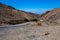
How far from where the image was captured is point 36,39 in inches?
559

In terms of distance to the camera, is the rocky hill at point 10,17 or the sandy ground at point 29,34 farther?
the rocky hill at point 10,17

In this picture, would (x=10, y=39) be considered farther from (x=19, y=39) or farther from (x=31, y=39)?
(x=31, y=39)

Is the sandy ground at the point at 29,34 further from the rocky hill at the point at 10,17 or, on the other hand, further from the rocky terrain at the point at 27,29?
the rocky hill at the point at 10,17

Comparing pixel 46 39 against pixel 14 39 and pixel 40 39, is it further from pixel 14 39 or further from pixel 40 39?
pixel 14 39

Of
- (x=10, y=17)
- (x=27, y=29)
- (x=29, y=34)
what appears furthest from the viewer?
(x=10, y=17)

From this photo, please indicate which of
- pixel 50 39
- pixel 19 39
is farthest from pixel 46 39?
pixel 19 39

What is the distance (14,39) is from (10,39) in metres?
0.36

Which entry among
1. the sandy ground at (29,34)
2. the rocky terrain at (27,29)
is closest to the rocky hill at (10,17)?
the rocky terrain at (27,29)

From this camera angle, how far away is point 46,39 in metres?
14.4

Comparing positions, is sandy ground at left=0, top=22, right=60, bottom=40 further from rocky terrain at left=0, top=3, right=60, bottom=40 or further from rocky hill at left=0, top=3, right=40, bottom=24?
rocky hill at left=0, top=3, right=40, bottom=24

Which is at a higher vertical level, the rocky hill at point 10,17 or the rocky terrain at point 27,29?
the rocky hill at point 10,17

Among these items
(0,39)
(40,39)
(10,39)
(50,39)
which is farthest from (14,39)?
(50,39)

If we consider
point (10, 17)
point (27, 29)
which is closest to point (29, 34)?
point (27, 29)

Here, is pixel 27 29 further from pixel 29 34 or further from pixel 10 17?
pixel 10 17
